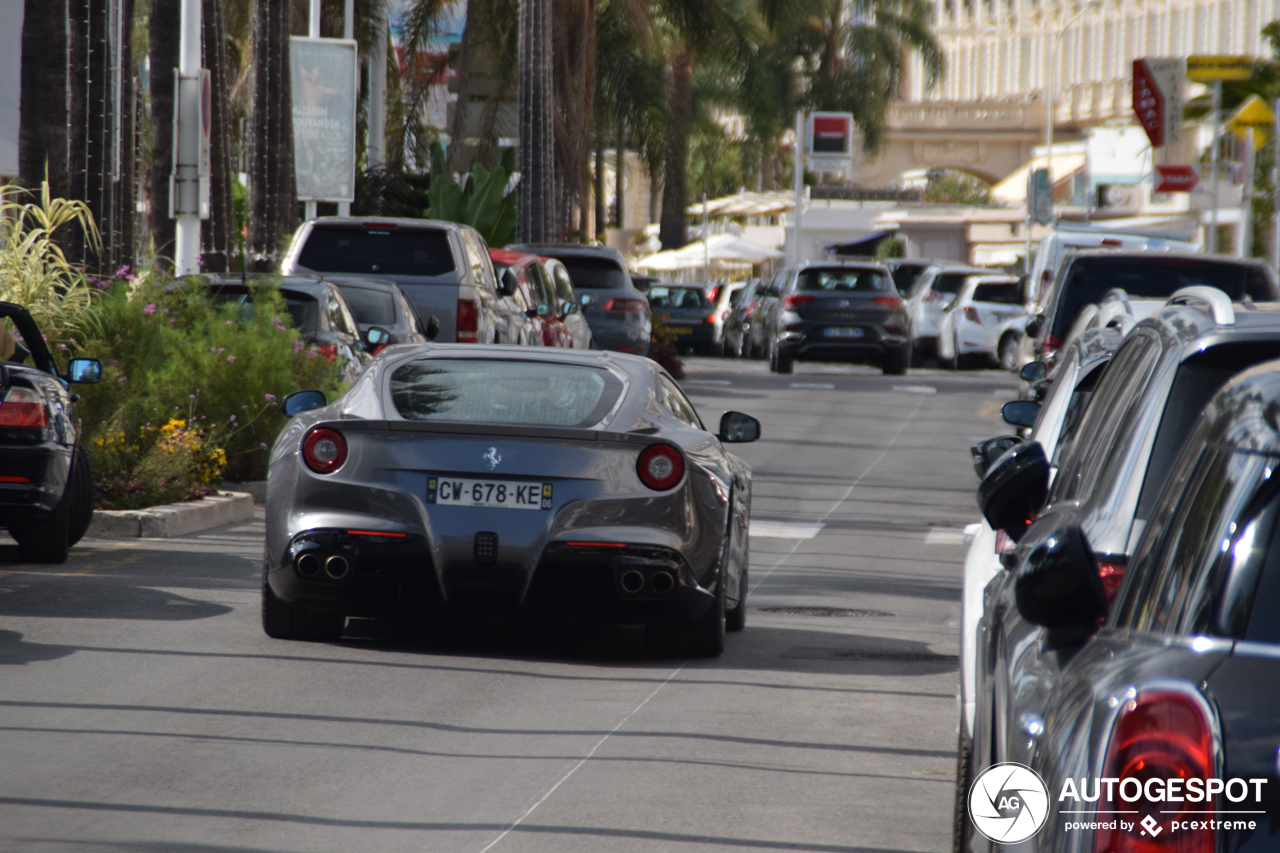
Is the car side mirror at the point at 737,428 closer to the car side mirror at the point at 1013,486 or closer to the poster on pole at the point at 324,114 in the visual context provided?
the car side mirror at the point at 1013,486

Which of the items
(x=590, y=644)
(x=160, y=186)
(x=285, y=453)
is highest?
(x=160, y=186)

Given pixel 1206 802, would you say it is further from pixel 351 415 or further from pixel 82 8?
pixel 82 8

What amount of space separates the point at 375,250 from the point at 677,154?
3121 centimetres

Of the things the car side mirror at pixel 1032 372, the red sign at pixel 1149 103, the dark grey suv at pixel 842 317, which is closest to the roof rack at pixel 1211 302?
the car side mirror at pixel 1032 372

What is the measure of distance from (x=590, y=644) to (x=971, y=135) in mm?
97765

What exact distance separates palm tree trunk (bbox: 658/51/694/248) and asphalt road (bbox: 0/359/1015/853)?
37.5m

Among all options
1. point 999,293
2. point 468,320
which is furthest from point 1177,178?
point 468,320

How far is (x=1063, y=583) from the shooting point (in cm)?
351

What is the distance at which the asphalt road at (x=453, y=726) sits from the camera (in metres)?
5.76

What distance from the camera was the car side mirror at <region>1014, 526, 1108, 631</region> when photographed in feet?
11.5

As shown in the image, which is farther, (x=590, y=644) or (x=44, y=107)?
(x=44, y=107)

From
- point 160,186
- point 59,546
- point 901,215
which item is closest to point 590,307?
point 160,186

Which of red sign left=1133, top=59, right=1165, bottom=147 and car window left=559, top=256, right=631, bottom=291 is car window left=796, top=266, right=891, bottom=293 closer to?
car window left=559, top=256, right=631, bottom=291

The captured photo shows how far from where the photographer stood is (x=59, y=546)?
11.0 metres
